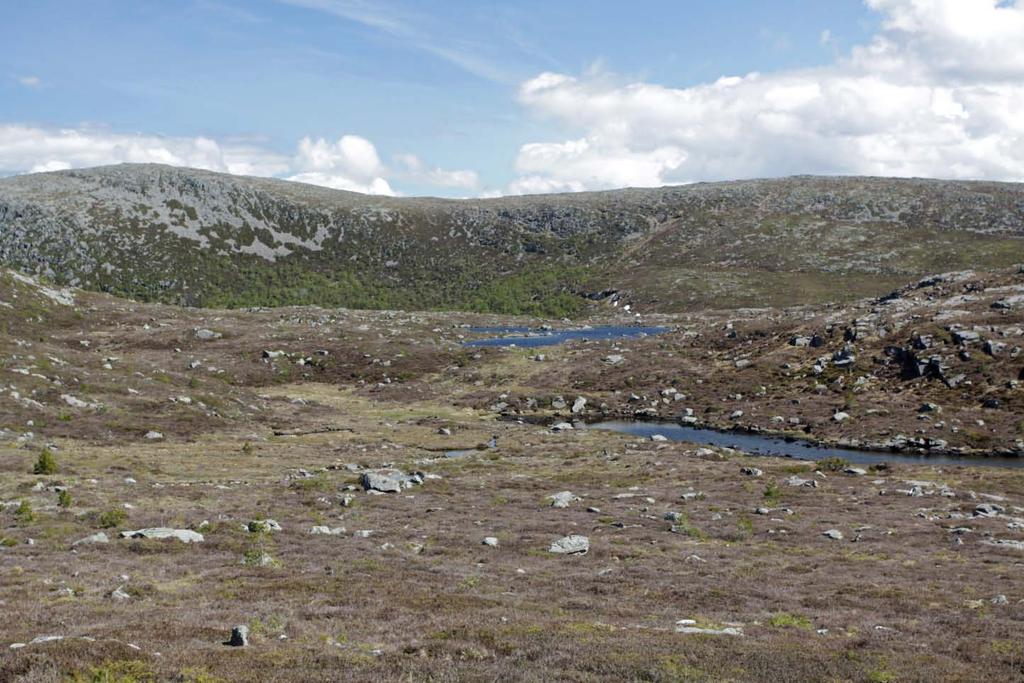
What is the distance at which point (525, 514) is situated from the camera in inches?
1353

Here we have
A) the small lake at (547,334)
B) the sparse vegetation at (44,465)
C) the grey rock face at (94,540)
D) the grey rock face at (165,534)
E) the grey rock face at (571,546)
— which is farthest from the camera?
the small lake at (547,334)

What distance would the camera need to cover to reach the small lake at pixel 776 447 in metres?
51.4

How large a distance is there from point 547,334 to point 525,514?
105m

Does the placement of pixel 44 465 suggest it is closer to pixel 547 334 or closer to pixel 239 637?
pixel 239 637

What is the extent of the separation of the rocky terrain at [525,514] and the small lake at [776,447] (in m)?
1.65

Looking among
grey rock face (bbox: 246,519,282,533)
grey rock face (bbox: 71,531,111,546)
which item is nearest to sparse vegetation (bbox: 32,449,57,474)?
grey rock face (bbox: 71,531,111,546)

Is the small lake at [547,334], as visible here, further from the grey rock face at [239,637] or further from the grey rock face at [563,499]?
the grey rock face at [239,637]

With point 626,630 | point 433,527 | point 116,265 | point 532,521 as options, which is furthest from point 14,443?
point 116,265

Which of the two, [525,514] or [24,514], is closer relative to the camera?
[24,514]

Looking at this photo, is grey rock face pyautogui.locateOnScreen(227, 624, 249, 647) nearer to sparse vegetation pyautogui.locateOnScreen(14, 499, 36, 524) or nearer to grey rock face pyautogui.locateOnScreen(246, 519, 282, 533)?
grey rock face pyautogui.locateOnScreen(246, 519, 282, 533)

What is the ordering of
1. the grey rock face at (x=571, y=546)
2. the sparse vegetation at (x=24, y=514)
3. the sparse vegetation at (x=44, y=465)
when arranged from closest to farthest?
the sparse vegetation at (x=24, y=514) < the grey rock face at (x=571, y=546) < the sparse vegetation at (x=44, y=465)

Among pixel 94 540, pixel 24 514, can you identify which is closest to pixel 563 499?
pixel 94 540

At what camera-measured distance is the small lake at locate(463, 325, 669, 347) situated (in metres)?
121

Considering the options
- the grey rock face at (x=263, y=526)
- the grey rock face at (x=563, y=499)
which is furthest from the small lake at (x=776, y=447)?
the grey rock face at (x=263, y=526)
